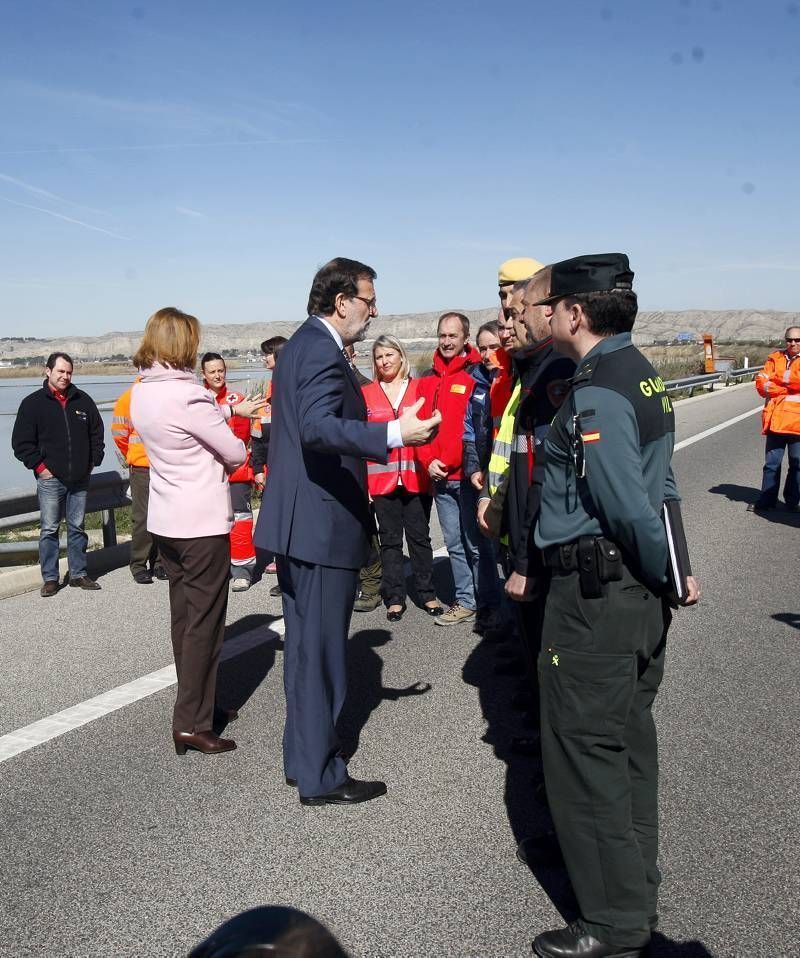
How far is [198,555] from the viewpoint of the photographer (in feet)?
16.2

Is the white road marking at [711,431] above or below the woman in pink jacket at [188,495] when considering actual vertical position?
below

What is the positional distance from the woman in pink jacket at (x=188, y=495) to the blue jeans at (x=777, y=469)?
326 inches

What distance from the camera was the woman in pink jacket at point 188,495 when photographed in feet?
15.8

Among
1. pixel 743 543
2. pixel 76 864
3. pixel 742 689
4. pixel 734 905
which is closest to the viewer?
pixel 734 905

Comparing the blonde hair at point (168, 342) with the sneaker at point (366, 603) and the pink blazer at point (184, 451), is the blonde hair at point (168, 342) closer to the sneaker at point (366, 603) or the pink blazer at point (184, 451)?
the pink blazer at point (184, 451)

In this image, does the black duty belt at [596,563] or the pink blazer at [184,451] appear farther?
the pink blazer at [184,451]

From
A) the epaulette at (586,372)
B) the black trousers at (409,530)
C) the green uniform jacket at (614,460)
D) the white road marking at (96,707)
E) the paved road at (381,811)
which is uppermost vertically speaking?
the epaulette at (586,372)

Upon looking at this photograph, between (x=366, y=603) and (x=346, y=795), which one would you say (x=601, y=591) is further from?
(x=366, y=603)

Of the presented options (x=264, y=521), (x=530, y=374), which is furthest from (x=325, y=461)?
(x=530, y=374)

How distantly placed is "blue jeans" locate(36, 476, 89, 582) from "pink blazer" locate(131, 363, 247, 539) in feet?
12.7

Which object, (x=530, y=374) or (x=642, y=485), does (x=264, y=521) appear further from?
(x=642, y=485)

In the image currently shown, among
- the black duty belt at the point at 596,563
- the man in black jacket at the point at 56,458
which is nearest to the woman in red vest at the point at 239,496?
the man in black jacket at the point at 56,458

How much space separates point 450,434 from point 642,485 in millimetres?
4479

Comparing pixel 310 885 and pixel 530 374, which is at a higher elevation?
pixel 530 374
